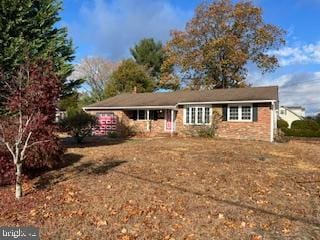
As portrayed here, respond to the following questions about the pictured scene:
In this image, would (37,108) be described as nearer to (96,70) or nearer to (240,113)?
(240,113)

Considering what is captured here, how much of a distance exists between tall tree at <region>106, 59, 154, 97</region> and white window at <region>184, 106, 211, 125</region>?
61.1 feet

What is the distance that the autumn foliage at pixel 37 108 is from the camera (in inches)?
389

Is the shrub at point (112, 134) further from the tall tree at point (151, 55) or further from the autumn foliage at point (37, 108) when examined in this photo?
the tall tree at point (151, 55)

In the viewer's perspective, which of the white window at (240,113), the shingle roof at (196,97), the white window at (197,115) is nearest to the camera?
the white window at (240,113)

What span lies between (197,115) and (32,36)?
Answer: 1428 cm

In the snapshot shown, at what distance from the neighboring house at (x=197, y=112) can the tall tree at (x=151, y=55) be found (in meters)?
20.1

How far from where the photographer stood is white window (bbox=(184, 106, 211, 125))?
1080 inches

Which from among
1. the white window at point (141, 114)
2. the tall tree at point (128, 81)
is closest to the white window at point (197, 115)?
the white window at point (141, 114)

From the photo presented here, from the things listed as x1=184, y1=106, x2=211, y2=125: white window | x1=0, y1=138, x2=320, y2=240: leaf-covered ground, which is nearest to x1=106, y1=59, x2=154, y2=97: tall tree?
x1=184, y1=106, x2=211, y2=125: white window

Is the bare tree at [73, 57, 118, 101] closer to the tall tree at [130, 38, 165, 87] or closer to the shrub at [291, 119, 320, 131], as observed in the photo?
the tall tree at [130, 38, 165, 87]

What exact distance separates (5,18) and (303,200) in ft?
40.5

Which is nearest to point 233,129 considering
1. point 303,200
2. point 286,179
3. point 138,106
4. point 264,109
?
point 264,109

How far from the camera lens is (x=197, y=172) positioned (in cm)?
1184

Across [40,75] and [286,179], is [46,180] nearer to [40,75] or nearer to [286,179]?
[40,75]
